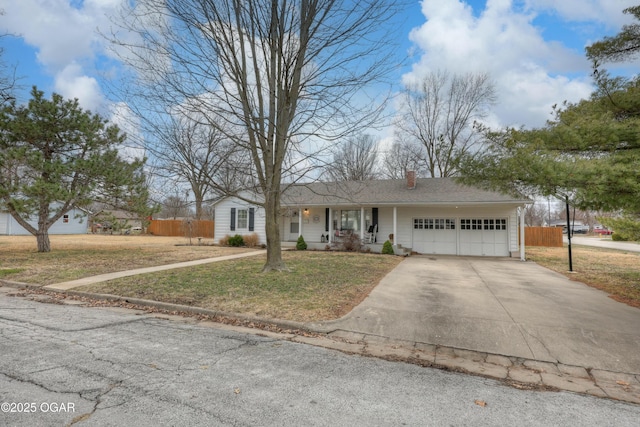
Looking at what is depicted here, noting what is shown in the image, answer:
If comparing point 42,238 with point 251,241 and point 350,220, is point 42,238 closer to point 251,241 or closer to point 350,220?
point 251,241

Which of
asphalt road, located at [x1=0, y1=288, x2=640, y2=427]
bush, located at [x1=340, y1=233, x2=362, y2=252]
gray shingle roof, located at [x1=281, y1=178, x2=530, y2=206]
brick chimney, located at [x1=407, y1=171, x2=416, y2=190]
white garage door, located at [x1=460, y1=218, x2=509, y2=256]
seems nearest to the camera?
asphalt road, located at [x1=0, y1=288, x2=640, y2=427]

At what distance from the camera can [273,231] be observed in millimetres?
8898

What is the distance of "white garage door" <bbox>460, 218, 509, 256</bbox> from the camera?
15914 millimetres

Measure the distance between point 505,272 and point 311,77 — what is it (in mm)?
8616

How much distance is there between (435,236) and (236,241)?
11377 mm

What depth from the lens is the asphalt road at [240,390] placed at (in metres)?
2.46

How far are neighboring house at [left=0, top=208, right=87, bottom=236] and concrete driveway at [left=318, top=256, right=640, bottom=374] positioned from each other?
30.2 m

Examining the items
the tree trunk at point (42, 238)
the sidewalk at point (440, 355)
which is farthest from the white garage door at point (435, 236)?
the tree trunk at point (42, 238)

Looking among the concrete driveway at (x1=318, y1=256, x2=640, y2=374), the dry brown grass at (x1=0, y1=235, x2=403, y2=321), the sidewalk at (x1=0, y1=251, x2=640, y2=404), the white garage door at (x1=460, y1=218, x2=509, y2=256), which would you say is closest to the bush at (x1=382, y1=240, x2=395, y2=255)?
the white garage door at (x1=460, y1=218, x2=509, y2=256)

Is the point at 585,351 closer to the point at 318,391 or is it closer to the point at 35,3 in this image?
the point at 318,391

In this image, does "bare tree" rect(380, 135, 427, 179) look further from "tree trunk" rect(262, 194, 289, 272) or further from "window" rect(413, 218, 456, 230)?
"tree trunk" rect(262, 194, 289, 272)

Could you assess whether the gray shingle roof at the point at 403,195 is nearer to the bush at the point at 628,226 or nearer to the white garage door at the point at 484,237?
the white garage door at the point at 484,237

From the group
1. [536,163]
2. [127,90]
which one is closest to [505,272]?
[536,163]

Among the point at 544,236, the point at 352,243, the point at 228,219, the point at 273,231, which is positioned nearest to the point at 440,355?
the point at 273,231
